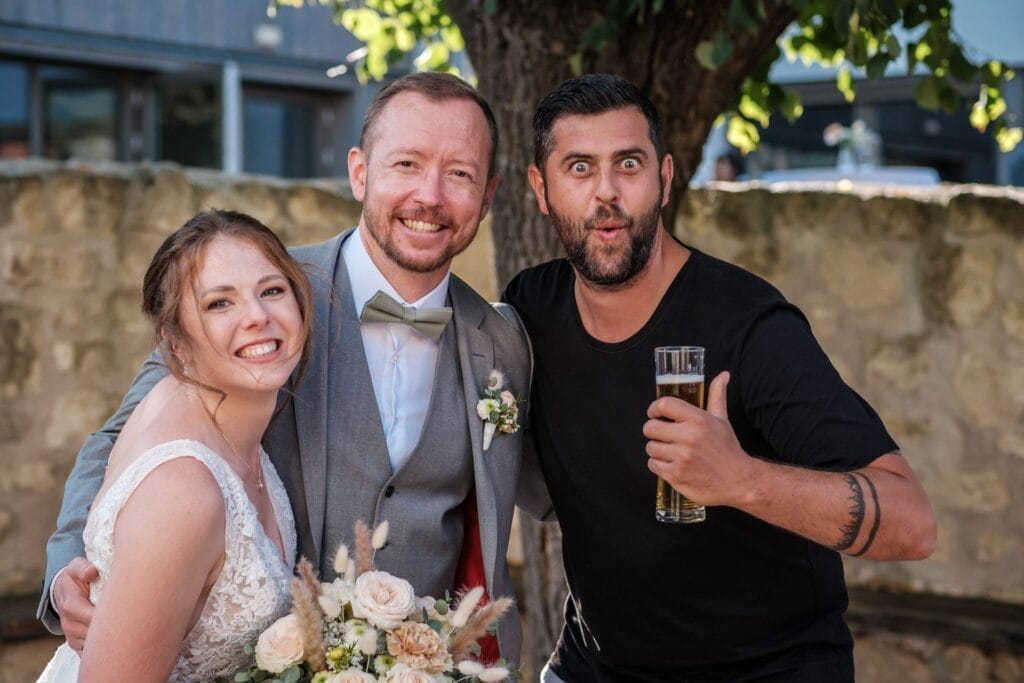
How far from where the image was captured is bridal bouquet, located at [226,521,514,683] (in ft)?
7.35

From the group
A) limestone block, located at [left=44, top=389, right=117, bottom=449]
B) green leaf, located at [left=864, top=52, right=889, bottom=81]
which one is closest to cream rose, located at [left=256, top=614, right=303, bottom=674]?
green leaf, located at [left=864, top=52, right=889, bottom=81]

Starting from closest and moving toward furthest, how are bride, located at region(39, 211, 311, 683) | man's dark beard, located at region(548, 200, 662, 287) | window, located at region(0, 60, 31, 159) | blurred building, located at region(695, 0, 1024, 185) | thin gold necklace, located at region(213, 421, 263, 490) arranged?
bride, located at region(39, 211, 311, 683) < thin gold necklace, located at region(213, 421, 263, 490) < man's dark beard, located at region(548, 200, 662, 287) < window, located at region(0, 60, 31, 159) < blurred building, located at region(695, 0, 1024, 185)

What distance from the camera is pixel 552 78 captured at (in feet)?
12.4

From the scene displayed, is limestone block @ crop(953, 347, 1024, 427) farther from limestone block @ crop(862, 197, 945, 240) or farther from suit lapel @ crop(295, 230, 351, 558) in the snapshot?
suit lapel @ crop(295, 230, 351, 558)

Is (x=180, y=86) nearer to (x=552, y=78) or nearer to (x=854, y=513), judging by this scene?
(x=552, y=78)

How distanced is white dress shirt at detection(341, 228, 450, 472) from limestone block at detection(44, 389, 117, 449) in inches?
94.1

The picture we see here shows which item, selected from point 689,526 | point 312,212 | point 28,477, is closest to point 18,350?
point 28,477

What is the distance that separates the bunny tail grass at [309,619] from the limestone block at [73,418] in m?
3.04

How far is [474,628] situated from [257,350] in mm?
650

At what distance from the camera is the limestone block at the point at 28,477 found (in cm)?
498

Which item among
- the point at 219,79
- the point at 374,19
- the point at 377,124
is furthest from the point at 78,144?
the point at 377,124

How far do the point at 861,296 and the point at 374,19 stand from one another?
237 centimetres

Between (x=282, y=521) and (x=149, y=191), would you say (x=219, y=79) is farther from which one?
(x=282, y=521)

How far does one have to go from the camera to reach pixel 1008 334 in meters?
4.76
